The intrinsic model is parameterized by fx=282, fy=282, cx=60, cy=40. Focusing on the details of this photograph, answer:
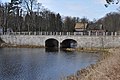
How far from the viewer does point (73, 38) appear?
5091 cm

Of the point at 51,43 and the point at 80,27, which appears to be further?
the point at 80,27

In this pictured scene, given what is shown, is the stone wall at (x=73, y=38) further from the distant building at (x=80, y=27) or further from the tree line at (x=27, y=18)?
the distant building at (x=80, y=27)

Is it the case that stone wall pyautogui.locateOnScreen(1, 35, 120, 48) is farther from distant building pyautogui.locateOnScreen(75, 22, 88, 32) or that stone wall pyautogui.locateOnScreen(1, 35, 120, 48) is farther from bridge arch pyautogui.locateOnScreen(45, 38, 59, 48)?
distant building pyautogui.locateOnScreen(75, 22, 88, 32)

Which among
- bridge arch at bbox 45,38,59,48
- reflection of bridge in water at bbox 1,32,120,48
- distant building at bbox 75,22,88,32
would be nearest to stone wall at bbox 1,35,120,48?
reflection of bridge in water at bbox 1,32,120,48

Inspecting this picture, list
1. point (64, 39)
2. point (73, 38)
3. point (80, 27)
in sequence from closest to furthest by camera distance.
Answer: point (73, 38) < point (64, 39) < point (80, 27)

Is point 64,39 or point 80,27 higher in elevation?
point 80,27

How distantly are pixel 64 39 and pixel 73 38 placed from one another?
1.84 metres

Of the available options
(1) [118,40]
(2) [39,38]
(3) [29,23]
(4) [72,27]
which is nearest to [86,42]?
(1) [118,40]

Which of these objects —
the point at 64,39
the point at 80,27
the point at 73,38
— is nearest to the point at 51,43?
the point at 64,39

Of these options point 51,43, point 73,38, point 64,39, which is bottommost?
point 51,43

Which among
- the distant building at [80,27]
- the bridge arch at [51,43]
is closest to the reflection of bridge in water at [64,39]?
the bridge arch at [51,43]

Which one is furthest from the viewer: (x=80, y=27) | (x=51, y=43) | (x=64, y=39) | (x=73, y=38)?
(x=80, y=27)

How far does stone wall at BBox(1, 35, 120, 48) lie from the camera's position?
47119mm

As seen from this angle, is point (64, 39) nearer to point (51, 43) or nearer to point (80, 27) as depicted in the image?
point (51, 43)
